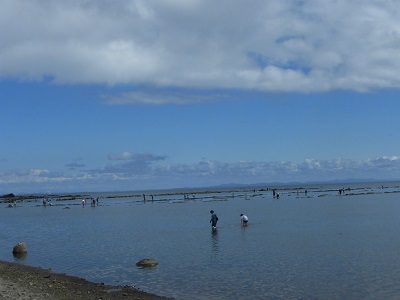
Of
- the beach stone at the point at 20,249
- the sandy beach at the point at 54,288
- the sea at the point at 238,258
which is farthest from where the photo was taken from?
the beach stone at the point at 20,249

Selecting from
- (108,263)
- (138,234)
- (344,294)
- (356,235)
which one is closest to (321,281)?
(344,294)

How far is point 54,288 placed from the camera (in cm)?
1870

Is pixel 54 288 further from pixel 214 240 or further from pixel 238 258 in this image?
pixel 214 240

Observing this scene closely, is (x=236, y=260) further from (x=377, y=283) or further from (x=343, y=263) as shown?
(x=377, y=283)

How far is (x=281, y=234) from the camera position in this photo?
36750 millimetres

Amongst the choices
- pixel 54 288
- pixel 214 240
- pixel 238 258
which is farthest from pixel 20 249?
pixel 238 258

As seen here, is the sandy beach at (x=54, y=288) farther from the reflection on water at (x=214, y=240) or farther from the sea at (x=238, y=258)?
the reflection on water at (x=214, y=240)

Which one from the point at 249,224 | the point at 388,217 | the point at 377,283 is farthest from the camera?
the point at 388,217

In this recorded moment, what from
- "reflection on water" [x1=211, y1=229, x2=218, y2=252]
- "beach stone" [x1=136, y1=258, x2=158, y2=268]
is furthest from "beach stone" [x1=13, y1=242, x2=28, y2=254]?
"reflection on water" [x1=211, y1=229, x2=218, y2=252]

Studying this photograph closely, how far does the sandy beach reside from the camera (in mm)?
17188

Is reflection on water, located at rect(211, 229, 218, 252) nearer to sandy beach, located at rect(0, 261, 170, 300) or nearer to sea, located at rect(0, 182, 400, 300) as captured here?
sea, located at rect(0, 182, 400, 300)

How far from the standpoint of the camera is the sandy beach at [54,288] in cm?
1719

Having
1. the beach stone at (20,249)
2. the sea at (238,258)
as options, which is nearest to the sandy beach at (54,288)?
the sea at (238,258)

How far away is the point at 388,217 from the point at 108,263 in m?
33.9
